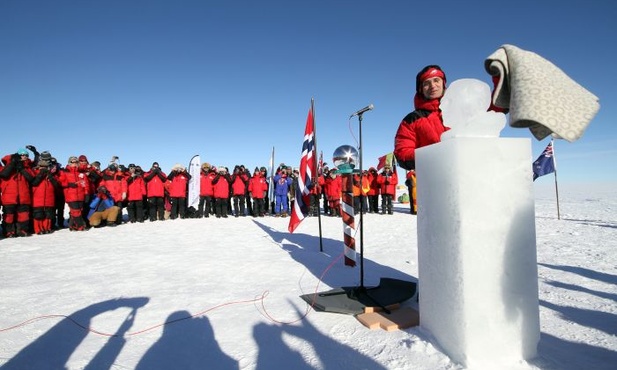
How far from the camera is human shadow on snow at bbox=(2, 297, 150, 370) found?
7.41ft

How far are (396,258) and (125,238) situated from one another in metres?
7.09

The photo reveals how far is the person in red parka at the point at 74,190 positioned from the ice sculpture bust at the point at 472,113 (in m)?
10.6

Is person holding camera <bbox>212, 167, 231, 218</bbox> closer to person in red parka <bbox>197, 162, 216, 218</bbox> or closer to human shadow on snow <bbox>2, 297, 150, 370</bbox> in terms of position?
person in red parka <bbox>197, 162, 216, 218</bbox>

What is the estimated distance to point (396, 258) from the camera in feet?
18.4

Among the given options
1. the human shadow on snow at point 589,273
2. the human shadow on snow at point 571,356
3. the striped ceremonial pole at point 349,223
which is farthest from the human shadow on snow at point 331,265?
the human shadow on snow at point 589,273

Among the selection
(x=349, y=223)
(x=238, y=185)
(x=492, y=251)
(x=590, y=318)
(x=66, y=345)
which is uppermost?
(x=238, y=185)

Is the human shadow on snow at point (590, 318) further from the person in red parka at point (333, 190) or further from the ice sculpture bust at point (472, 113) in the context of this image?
the person in red parka at point (333, 190)

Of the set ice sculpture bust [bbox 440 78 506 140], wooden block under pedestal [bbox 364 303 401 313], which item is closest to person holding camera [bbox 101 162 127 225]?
wooden block under pedestal [bbox 364 303 401 313]

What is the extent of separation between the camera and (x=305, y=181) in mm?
5598

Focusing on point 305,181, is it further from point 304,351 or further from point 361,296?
point 304,351

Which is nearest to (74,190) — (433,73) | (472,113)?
(433,73)

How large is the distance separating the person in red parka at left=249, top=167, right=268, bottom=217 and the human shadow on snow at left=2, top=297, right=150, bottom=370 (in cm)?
1061

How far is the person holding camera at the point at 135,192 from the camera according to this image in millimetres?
11195

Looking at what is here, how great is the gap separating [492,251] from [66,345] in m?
3.49
